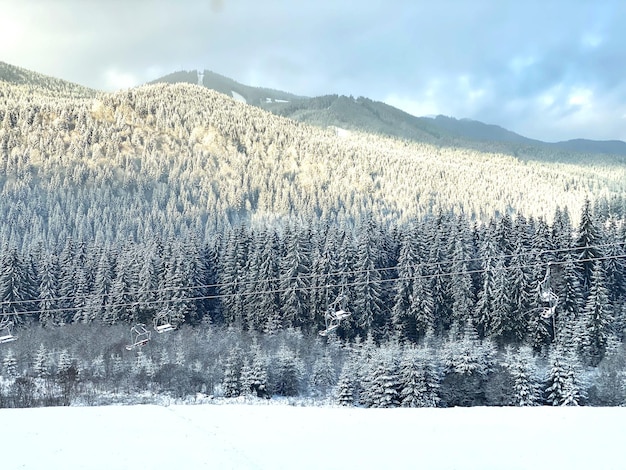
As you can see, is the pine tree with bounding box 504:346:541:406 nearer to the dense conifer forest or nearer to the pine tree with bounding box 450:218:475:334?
the dense conifer forest

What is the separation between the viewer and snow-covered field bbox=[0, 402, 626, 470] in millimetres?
20812

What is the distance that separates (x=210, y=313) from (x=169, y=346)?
10.3 meters

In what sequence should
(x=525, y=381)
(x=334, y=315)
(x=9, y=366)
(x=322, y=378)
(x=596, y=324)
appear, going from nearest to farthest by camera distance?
(x=334, y=315) → (x=525, y=381) → (x=596, y=324) → (x=322, y=378) → (x=9, y=366)

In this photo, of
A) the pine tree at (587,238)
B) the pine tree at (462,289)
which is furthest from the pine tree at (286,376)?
the pine tree at (587,238)

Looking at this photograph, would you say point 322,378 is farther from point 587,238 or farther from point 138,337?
point 587,238

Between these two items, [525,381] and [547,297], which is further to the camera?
[525,381]

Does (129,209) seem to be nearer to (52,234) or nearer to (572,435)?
(52,234)

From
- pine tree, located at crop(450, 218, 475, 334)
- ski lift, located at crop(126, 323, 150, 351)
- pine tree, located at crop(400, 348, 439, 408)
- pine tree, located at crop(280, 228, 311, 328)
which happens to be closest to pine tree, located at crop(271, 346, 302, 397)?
pine tree, located at crop(280, 228, 311, 328)

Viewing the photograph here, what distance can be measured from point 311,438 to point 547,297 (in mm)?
29782

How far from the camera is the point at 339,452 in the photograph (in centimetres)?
2212

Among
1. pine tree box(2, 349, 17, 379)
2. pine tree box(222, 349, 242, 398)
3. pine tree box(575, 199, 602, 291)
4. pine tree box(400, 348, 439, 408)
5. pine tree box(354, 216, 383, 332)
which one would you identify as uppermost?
pine tree box(575, 199, 602, 291)

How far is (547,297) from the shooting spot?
46594mm

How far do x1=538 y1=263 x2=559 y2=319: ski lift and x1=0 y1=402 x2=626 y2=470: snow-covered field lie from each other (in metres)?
20.6

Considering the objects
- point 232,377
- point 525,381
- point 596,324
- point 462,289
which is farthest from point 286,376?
point 596,324
